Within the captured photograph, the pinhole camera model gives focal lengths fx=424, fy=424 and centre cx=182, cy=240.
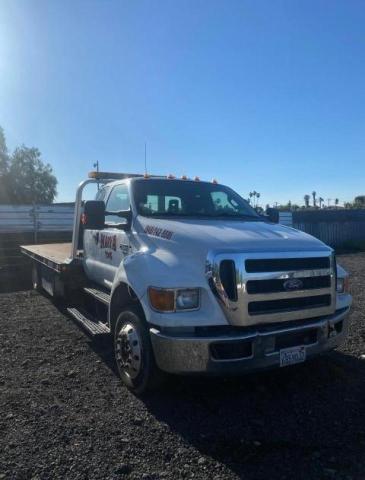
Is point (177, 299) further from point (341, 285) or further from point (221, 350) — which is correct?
point (341, 285)

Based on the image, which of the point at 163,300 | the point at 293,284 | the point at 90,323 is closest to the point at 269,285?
the point at 293,284

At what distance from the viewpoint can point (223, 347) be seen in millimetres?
3473

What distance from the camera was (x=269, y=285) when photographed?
361 cm

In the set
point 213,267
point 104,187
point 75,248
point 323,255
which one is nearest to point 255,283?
point 213,267

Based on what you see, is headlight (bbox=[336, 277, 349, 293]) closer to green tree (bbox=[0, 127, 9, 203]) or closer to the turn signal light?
the turn signal light

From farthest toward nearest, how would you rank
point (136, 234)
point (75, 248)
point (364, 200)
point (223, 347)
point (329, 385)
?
point (364, 200), point (75, 248), point (136, 234), point (329, 385), point (223, 347)

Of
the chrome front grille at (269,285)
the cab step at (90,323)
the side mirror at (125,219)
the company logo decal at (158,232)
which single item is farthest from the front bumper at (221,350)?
the side mirror at (125,219)

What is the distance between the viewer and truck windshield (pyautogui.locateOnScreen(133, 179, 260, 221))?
496 centimetres

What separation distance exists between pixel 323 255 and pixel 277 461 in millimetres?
1834

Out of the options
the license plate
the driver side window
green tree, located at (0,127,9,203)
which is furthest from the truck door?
green tree, located at (0,127,9,203)

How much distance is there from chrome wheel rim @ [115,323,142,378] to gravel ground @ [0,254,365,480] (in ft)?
0.89

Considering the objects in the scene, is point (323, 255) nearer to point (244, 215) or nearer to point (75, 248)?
point (244, 215)

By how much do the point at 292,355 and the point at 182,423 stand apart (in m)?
1.11

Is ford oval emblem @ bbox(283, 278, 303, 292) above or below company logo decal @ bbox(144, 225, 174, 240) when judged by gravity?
below
